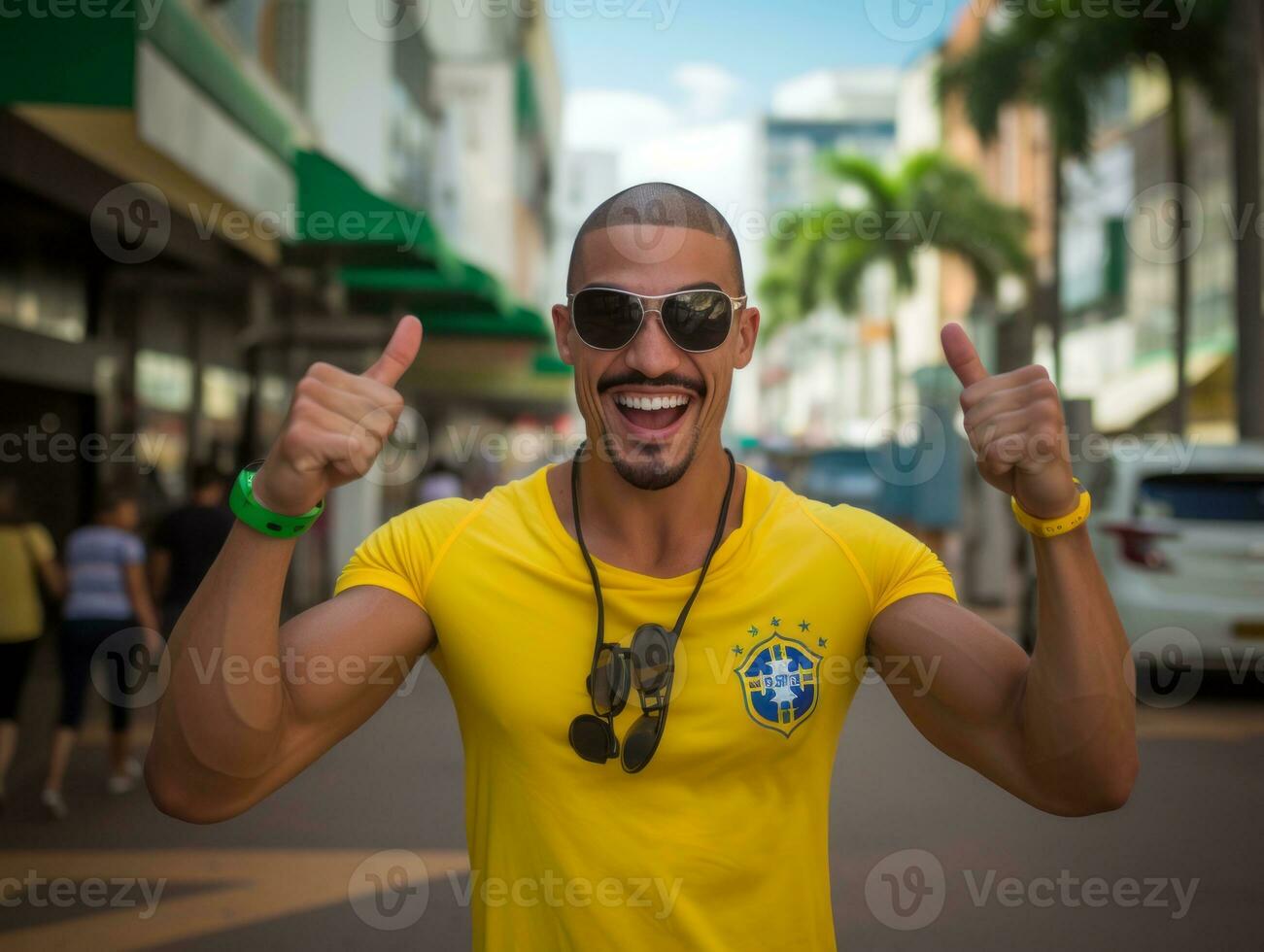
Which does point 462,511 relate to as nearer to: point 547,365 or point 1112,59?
point 1112,59

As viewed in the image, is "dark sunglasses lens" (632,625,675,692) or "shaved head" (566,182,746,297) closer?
"dark sunglasses lens" (632,625,675,692)

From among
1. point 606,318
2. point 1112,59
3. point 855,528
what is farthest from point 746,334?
point 1112,59

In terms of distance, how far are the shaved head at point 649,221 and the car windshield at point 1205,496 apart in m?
8.55

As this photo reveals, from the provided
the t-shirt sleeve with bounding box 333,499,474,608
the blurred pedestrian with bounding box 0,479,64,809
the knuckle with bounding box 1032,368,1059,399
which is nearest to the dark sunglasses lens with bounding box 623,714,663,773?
the t-shirt sleeve with bounding box 333,499,474,608

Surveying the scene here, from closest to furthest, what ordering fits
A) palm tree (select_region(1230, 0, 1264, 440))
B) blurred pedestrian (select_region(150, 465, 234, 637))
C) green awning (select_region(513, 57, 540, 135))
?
1. blurred pedestrian (select_region(150, 465, 234, 637))
2. palm tree (select_region(1230, 0, 1264, 440))
3. green awning (select_region(513, 57, 540, 135))

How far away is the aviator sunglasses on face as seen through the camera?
2.39m

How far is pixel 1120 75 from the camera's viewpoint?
2288cm

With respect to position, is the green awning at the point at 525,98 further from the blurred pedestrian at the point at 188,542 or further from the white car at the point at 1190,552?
the blurred pedestrian at the point at 188,542

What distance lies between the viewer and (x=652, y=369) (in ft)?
7.84

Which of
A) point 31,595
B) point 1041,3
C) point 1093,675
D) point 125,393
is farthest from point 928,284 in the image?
point 1093,675

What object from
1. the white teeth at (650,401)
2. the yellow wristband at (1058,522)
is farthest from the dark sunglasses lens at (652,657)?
the yellow wristband at (1058,522)

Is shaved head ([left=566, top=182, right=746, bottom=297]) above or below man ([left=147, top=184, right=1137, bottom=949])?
above

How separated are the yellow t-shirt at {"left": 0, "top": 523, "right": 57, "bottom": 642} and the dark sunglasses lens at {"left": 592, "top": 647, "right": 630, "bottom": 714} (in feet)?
18.9

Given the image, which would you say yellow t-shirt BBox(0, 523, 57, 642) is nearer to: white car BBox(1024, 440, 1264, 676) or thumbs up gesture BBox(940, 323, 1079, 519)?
thumbs up gesture BBox(940, 323, 1079, 519)
